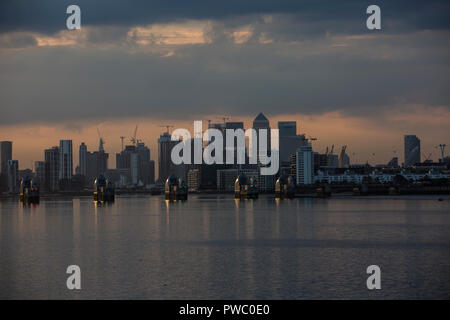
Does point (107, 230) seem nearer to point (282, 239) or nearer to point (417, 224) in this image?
point (282, 239)

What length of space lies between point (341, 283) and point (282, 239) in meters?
31.3
